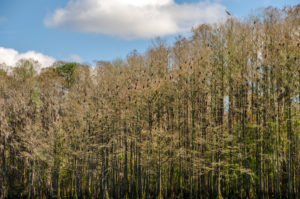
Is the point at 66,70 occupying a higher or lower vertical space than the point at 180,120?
higher

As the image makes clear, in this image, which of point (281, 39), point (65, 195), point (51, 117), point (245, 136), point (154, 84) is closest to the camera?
point (281, 39)

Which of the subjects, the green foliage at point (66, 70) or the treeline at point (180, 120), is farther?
the green foliage at point (66, 70)

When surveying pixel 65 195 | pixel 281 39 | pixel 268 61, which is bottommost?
pixel 65 195

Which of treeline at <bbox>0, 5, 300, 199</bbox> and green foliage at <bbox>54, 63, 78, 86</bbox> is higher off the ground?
green foliage at <bbox>54, 63, 78, 86</bbox>

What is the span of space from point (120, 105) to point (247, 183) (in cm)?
1341

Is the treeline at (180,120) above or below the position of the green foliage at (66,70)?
below

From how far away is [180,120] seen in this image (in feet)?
87.6

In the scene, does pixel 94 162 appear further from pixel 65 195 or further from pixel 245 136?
pixel 245 136

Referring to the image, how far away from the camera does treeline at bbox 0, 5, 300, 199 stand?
22266 mm

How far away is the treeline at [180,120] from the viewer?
73.0 feet

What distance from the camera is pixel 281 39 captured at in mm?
21812

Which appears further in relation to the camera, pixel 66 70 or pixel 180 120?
pixel 66 70

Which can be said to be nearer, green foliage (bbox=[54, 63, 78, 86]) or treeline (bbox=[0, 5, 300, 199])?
treeline (bbox=[0, 5, 300, 199])

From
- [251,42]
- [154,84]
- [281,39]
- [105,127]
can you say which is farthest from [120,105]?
[281,39]
